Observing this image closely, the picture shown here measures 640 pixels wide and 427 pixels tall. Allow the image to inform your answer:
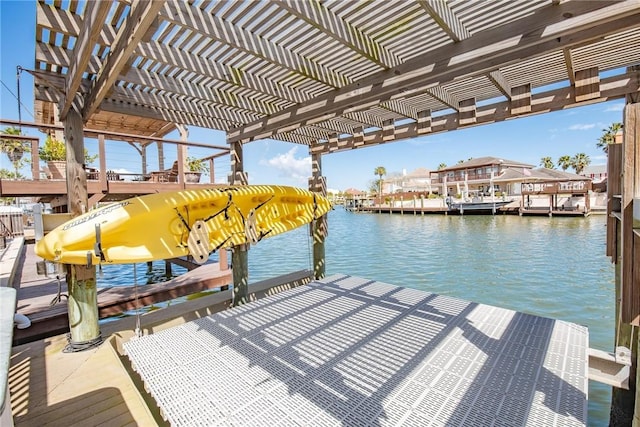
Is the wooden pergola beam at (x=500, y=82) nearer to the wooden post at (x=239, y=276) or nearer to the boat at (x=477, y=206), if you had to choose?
the wooden post at (x=239, y=276)

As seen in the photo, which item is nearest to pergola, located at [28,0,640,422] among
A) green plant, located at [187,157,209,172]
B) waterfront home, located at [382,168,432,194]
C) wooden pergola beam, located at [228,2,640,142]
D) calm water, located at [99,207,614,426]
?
wooden pergola beam, located at [228,2,640,142]

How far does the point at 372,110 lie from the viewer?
5.01 metres

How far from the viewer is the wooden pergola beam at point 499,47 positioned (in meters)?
2.11

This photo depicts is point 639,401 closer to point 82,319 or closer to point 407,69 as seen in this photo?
point 407,69

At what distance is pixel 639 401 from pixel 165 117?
605 cm

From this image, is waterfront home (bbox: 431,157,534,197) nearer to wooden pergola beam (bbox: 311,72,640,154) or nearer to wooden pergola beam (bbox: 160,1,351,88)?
wooden pergola beam (bbox: 311,72,640,154)

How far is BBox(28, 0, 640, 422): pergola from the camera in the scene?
2.29m

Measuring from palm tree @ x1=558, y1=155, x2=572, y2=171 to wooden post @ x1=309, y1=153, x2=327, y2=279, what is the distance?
5668 centimetres

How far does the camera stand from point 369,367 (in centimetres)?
302

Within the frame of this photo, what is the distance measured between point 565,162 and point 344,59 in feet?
195

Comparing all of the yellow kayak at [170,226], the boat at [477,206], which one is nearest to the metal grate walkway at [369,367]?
the yellow kayak at [170,226]

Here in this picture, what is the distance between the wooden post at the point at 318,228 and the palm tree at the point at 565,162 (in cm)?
5668

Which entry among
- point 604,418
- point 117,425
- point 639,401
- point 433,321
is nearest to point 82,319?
point 117,425

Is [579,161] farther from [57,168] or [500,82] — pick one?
[57,168]
